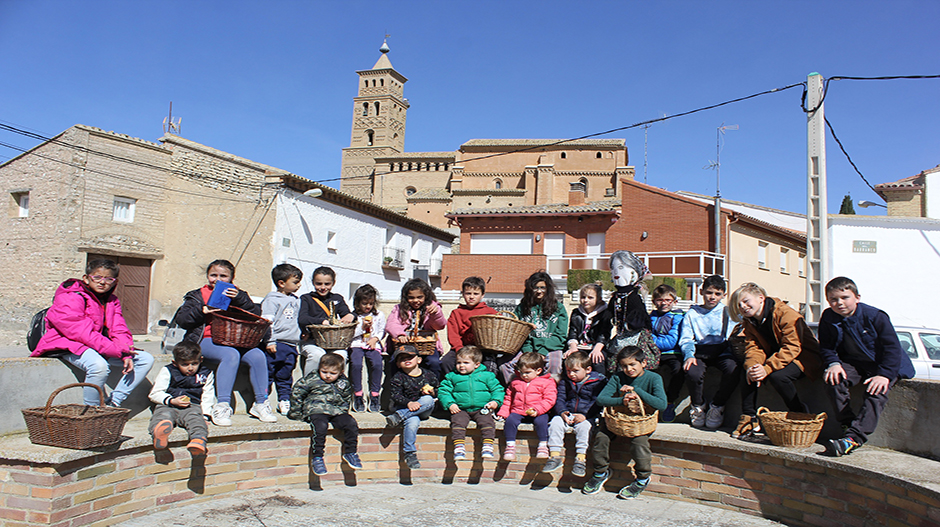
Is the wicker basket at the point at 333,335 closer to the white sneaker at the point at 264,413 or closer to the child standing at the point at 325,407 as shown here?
the child standing at the point at 325,407

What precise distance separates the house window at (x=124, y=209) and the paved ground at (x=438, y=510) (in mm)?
19072

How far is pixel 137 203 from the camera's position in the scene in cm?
2117

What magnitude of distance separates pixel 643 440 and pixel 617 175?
49475mm

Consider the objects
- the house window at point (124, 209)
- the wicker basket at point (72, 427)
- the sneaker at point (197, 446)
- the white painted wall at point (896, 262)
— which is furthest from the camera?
the white painted wall at point (896, 262)

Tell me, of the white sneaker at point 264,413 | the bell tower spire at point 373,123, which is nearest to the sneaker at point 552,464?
the white sneaker at point 264,413

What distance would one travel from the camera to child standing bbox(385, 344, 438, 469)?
17.3 feet

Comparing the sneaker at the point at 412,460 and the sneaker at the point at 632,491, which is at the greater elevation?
the sneaker at the point at 412,460

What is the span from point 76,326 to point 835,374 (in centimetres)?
592

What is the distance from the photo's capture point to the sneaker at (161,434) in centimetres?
433

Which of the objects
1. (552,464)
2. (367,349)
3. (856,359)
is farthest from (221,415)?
(856,359)

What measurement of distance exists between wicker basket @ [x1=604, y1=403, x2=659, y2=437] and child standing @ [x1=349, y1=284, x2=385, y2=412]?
226 centimetres

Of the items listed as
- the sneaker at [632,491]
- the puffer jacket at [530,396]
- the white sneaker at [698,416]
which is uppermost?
the puffer jacket at [530,396]

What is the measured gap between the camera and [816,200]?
37.4 feet

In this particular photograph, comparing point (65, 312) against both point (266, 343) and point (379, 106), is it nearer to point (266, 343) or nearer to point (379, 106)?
point (266, 343)
